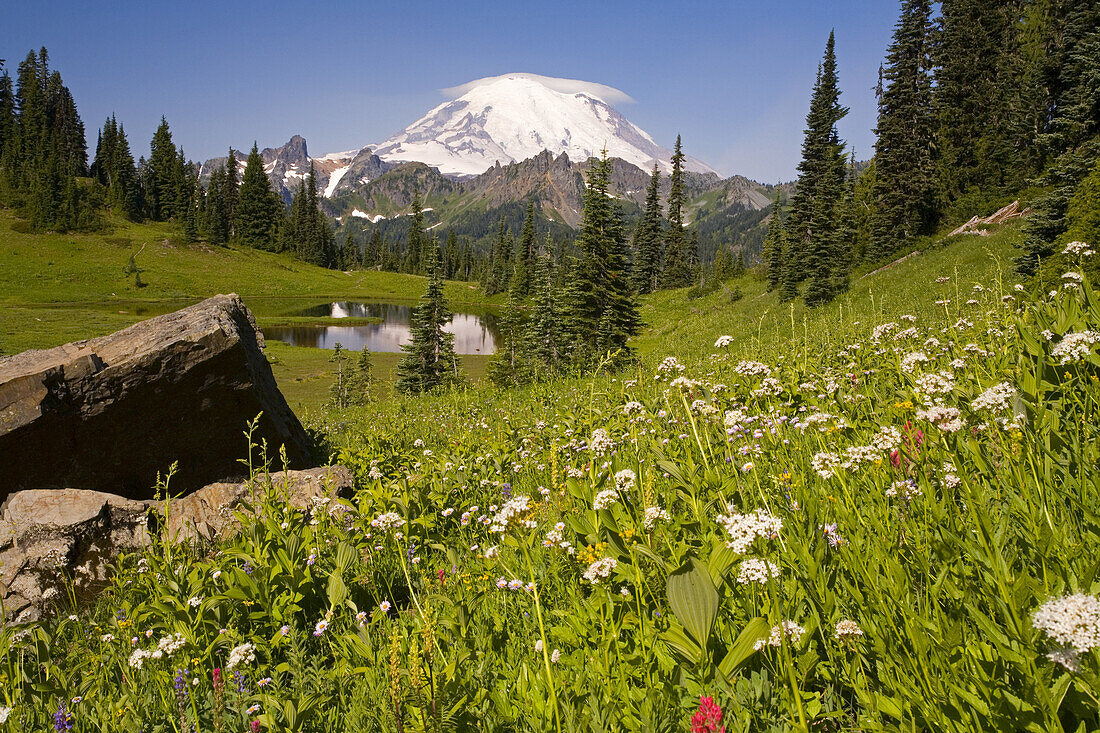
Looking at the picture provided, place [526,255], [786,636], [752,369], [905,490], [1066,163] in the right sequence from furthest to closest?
[526,255] → [1066,163] → [752,369] → [905,490] → [786,636]

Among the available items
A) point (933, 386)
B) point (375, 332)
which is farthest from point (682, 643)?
point (375, 332)

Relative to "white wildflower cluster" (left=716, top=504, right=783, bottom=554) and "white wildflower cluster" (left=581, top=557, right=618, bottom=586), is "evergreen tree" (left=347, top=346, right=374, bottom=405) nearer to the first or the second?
"white wildflower cluster" (left=581, top=557, right=618, bottom=586)

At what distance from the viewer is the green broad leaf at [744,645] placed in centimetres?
195

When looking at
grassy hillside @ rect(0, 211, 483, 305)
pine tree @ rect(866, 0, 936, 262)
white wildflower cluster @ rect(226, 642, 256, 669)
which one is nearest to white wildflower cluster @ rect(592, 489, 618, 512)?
white wildflower cluster @ rect(226, 642, 256, 669)

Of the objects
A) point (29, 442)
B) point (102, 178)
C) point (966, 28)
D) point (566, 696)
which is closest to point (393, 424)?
point (29, 442)

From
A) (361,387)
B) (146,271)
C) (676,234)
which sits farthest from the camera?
(146,271)

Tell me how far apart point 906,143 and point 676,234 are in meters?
43.9

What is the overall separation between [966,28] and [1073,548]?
59.4 meters

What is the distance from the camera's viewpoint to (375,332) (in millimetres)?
77438

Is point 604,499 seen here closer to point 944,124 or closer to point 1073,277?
point 1073,277

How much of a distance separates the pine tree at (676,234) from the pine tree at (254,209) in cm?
10581

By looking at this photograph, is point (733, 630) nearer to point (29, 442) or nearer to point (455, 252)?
point (29, 442)

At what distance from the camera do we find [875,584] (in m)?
2.19

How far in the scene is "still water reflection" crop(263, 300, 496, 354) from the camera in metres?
66.2
